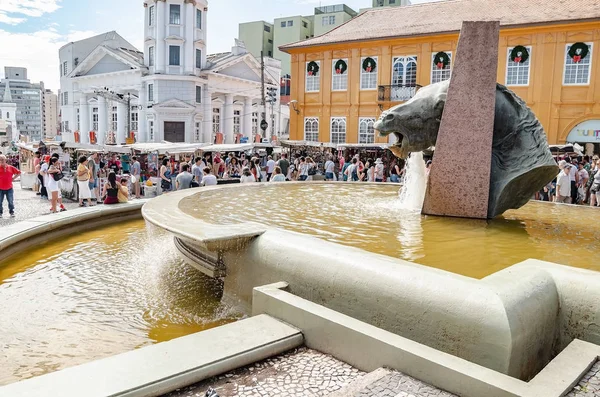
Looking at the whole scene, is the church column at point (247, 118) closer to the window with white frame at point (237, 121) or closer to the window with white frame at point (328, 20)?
the window with white frame at point (237, 121)

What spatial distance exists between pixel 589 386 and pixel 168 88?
152 feet

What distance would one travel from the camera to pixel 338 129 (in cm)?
3572

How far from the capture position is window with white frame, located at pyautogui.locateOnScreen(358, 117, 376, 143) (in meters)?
34.3

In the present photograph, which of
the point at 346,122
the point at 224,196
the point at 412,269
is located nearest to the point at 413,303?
the point at 412,269

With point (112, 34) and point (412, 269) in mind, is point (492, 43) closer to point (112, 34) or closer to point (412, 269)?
point (412, 269)

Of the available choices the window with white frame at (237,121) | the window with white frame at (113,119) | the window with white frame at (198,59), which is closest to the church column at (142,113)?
the window with white frame at (113,119)

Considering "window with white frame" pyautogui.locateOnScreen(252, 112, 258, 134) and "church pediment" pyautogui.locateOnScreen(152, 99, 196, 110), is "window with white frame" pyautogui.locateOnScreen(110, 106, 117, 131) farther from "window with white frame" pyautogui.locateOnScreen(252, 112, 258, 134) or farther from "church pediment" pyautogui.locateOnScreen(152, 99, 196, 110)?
"window with white frame" pyautogui.locateOnScreen(252, 112, 258, 134)

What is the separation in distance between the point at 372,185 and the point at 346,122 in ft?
77.6

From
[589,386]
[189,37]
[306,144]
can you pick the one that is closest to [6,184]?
[589,386]

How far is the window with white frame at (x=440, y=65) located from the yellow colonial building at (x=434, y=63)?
61 mm

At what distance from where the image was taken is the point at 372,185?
12188 mm

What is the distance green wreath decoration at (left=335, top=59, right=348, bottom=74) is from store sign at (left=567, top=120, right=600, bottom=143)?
47.9ft

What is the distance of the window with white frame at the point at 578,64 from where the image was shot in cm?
2742

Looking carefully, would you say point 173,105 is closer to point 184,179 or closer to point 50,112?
point 184,179
